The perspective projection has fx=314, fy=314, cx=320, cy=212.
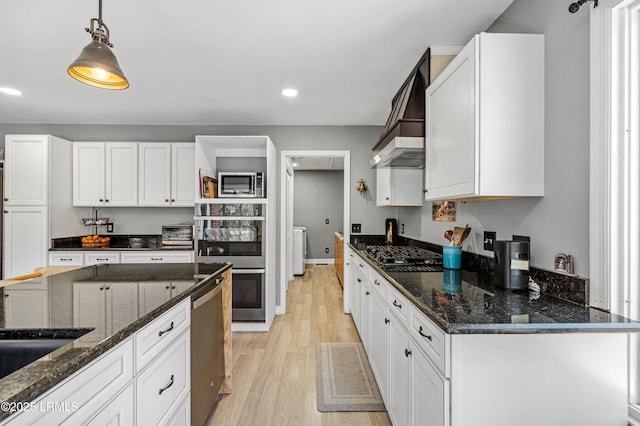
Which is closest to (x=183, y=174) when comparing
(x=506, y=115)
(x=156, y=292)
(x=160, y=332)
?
(x=156, y=292)

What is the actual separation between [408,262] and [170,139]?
11.6 feet

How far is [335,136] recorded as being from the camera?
13.8 feet

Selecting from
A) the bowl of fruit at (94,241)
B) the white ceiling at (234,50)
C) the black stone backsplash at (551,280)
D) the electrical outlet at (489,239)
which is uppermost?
the white ceiling at (234,50)

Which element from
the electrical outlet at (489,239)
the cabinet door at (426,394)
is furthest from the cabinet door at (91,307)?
the electrical outlet at (489,239)

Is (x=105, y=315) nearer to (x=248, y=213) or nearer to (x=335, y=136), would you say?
(x=248, y=213)

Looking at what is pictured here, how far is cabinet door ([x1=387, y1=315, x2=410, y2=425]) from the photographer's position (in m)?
1.57

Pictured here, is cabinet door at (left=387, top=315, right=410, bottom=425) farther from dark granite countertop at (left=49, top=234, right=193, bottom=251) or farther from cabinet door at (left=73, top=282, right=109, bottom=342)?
dark granite countertop at (left=49, top=234, right=193, bottom=251)

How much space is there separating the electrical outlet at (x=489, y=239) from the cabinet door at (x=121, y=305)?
1963 millimetres

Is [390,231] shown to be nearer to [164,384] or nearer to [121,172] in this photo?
[164,384]

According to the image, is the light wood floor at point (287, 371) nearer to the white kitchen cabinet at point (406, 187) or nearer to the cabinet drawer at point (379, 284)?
the cabinet drawer at point (379, 284)

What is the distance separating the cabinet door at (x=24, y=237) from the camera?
368cm

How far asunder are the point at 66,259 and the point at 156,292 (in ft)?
10.7

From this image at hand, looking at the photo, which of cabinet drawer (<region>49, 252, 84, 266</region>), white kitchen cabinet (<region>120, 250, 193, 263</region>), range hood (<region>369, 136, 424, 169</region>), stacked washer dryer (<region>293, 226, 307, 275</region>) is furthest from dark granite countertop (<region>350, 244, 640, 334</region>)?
stacked washer dryer (<region>293, 226, 307, 275</region>)

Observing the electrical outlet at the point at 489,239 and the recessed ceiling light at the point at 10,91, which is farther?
the recessed ceiling light at the point at 10,91
